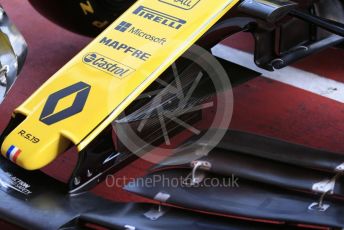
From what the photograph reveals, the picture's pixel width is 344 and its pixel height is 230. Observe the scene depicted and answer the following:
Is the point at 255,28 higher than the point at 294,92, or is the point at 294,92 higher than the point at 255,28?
the point at 294,92

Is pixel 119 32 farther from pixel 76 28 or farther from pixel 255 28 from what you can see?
pixel 76 28

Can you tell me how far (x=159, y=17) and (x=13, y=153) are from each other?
56 cm

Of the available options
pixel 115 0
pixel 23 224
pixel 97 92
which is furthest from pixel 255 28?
pixel 23 224

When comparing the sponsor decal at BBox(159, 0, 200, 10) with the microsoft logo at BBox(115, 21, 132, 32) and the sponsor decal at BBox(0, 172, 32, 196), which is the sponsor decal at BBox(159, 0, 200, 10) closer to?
the microsoft logo at BBox(115, 21, 132, 32)

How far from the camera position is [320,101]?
248 centimetres

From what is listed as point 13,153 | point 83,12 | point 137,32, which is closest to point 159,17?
point 137,32

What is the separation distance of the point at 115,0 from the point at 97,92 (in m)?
0.79

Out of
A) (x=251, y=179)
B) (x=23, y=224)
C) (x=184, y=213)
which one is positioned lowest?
(x=23, y=224)

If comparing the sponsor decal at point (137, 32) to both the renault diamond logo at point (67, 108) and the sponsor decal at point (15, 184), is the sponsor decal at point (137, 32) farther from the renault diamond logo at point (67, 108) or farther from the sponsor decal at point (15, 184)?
the sponsor decal at point (15, 184)

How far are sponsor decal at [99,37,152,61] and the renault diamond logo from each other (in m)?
0.15

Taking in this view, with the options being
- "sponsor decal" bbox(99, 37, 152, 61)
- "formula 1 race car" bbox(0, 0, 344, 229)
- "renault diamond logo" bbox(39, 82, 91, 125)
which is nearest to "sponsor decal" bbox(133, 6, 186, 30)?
"formula 1 race car" bbox(0, 0, 344, 229)

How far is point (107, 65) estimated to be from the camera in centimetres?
175

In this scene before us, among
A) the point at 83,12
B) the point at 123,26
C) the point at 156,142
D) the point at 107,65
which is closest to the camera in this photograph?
the point at 107,65

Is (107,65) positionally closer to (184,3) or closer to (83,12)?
(184,3)
